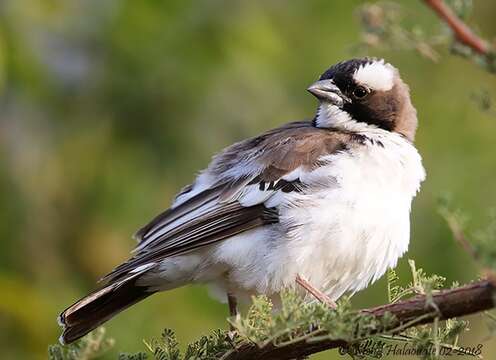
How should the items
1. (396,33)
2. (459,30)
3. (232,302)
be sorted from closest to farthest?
(459,30) → (396,33) → (232,302)

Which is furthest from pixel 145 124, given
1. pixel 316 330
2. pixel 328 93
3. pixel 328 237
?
pixel 316 330

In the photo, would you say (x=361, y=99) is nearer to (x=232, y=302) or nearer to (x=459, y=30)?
(x=232, y=302)

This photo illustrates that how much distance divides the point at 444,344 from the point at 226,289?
180 centimetres

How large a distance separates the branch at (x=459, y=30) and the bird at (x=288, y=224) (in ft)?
6.46

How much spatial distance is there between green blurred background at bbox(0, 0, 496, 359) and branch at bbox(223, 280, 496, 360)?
2.56m

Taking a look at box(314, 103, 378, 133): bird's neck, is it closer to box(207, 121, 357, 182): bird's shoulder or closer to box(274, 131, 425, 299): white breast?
box(207, 121, 357, 182): bird's shoulder

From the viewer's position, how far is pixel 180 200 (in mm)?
5359

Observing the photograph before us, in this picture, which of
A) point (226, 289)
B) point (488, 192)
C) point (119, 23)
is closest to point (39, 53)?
point (119, 23)

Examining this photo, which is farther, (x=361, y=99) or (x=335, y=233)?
(x=361, y=99)

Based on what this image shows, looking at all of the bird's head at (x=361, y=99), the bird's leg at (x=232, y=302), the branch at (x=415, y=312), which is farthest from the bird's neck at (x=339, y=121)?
the branch at (x=415, y=312)

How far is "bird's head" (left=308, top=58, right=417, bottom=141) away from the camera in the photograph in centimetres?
537

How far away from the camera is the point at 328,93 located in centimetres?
537

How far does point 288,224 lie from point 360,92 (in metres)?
1.10

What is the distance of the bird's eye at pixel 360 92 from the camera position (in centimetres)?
545
